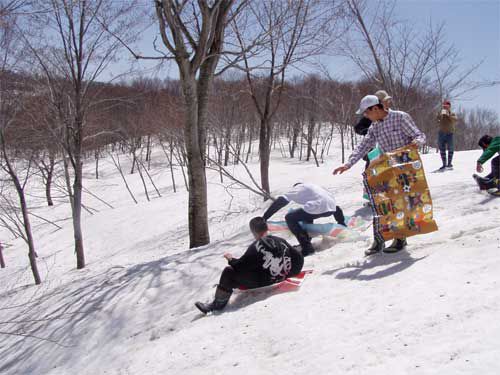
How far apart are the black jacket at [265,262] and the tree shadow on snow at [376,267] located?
48 centimetres

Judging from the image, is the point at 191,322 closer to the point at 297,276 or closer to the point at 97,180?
the point at 297,276

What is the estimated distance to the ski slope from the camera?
2420 mm

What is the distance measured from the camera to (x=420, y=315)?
2.71 m

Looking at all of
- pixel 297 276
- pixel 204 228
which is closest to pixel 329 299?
pixel 297 276

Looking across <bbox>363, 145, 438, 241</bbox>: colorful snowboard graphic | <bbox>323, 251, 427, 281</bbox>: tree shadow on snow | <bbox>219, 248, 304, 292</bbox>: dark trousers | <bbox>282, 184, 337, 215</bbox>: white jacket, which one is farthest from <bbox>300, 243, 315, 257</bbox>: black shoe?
<bbox>363, 145, 438, 241</bbox>: colorful snowboard graphic

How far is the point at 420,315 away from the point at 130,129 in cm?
3469

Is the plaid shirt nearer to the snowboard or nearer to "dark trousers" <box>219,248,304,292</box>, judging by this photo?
the snowboard

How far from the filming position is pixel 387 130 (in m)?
4.37

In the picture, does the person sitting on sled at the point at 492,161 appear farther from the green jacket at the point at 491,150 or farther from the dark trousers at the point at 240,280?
the dark trousers at the point at 240,280

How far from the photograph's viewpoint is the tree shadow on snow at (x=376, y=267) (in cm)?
379

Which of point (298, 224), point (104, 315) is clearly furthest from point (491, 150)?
point (104, 315)

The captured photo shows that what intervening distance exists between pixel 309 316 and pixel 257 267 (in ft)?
3.42

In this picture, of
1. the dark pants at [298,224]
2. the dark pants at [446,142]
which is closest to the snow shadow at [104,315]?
the dark pants at [298,224]

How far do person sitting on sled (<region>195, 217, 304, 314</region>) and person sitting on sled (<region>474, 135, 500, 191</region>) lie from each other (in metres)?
3.57
